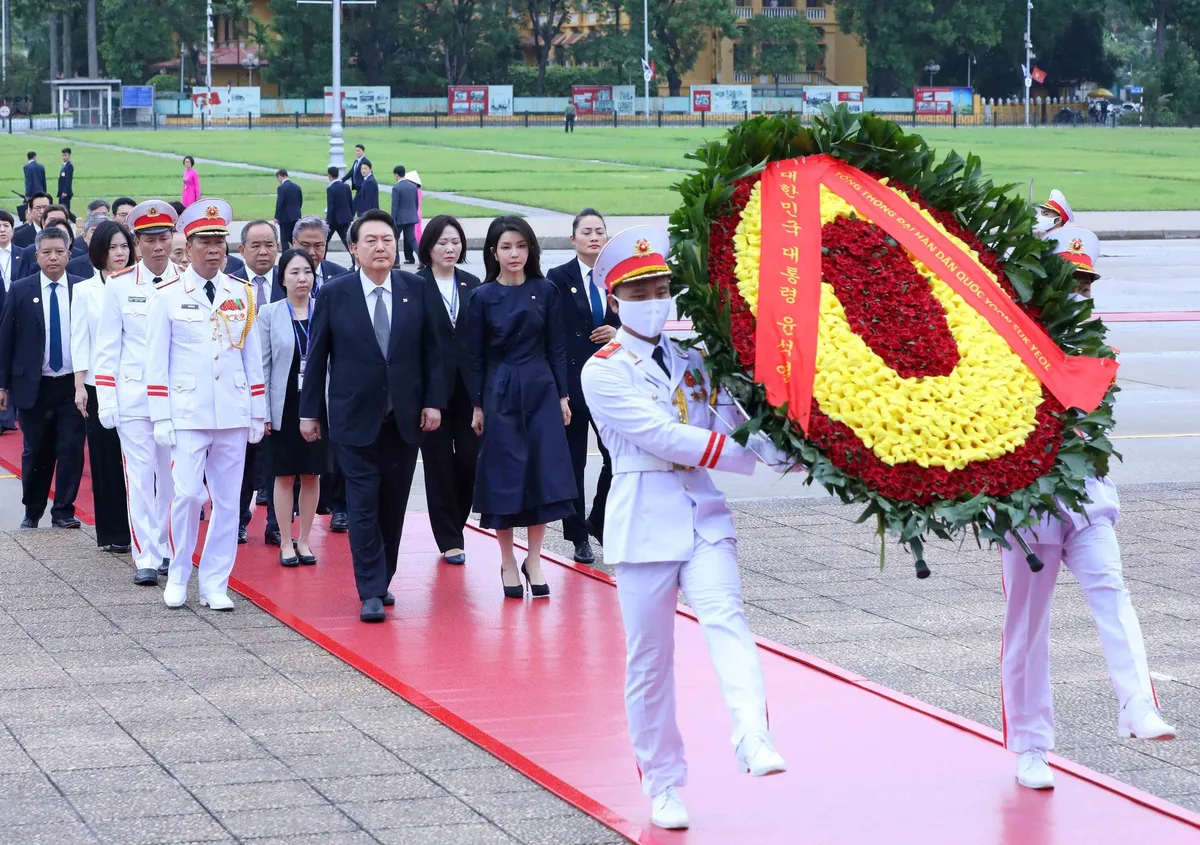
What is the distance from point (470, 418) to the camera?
973 cm

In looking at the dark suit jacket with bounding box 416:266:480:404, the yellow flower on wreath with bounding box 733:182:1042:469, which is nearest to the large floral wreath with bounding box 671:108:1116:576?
the yellow flower on wreath with bounding box 733:182:1042:469

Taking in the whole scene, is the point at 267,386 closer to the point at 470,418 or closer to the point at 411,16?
the point at 470,418

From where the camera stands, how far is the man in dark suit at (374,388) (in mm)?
8625

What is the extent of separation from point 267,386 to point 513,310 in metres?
1.91

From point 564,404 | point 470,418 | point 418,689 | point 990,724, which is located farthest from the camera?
point 470,418

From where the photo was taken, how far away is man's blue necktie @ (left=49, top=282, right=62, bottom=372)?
10.9 metres

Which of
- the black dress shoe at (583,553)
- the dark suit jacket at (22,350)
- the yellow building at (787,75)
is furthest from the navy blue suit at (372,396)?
the yellow building at (787,75)

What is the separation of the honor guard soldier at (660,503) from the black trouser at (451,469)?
392 centimetres

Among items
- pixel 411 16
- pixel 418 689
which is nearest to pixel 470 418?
pixel 418 689

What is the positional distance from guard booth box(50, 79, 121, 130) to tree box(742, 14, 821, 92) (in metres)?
35.8

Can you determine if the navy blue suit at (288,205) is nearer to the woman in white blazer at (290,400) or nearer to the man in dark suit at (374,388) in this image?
the woman in white blazer at (290,400)

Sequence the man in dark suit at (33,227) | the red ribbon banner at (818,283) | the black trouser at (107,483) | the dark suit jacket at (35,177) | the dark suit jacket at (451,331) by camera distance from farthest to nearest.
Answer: the dark suit jacket at (35,177), the man in dark suit at (33,227), the black trouser at (107,483), the dark suit jacket at (451,331), the red ribbon banner at (818,283)

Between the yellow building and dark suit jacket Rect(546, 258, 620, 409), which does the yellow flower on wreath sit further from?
the yellow building

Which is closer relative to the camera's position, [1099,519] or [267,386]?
[1099,519]
